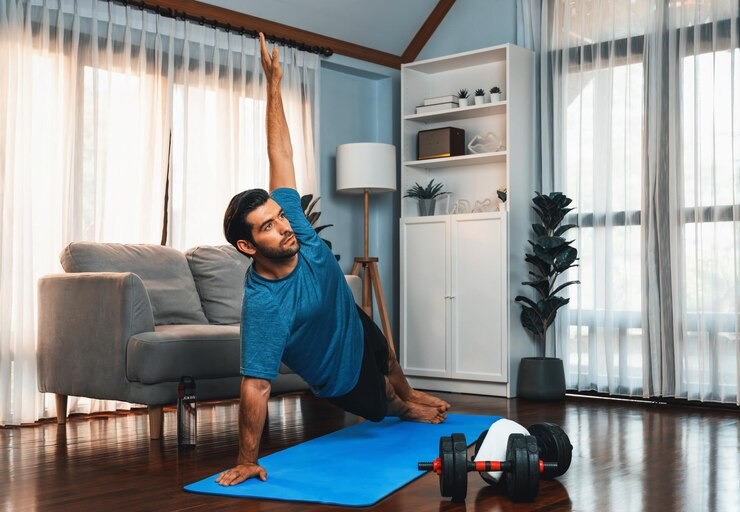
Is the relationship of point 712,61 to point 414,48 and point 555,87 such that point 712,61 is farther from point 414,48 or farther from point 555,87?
point 414,48

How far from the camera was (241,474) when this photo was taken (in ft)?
9.50

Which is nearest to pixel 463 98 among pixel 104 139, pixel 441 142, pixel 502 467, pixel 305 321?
pixel 441 142

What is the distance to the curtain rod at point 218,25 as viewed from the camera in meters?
5.06

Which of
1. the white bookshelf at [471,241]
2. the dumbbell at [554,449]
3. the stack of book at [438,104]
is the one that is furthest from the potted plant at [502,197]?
the dumbbell at [554,449]

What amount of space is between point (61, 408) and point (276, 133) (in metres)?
2.08

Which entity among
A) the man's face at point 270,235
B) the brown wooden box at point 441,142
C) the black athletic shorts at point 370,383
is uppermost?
the brown wooden box at point 441,142

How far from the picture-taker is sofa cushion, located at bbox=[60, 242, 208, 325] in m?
4.34

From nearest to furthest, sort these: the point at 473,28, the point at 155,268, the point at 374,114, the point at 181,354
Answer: the point at 181,354, the point at 155,268, the point at 473,28, the point at 374,114

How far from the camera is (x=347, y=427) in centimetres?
411

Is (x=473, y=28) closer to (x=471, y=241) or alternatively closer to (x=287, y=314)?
(x=471, y=241)

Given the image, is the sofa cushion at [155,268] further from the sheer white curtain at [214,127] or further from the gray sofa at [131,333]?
the sheer white curtain at [214,127]

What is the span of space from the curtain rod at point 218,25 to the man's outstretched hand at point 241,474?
3129 mm

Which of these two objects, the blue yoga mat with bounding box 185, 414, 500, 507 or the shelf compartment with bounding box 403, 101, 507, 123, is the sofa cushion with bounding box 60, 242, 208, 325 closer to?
the blue yoga mat with bounding box 185, 414, 500, 507

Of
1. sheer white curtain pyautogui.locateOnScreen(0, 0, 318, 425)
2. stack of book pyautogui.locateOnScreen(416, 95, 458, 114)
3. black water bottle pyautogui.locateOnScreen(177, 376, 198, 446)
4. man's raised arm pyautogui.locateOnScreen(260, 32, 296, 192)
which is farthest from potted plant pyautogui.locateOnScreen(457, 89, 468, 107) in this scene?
black water bottle pyautogui.locateOnScreen(177, 376, 198, 446)
